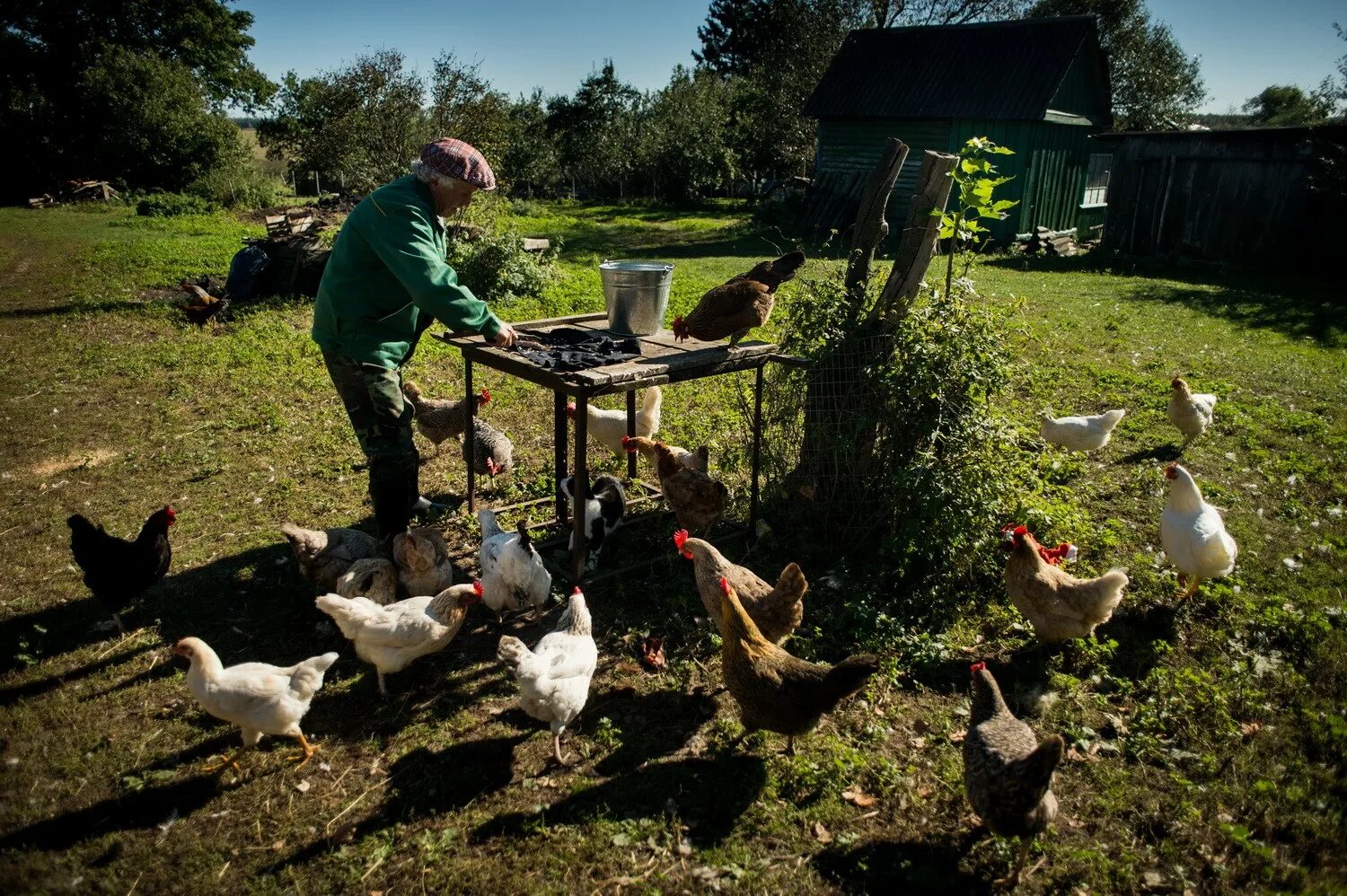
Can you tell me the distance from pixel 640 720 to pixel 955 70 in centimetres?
2289

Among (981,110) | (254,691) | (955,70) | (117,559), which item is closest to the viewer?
(254,691)

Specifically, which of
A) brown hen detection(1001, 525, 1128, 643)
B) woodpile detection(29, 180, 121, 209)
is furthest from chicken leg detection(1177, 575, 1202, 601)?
woodpile detection(29, 180, 121, 209)

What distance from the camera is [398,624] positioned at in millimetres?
4051

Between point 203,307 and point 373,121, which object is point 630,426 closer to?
point 203,307

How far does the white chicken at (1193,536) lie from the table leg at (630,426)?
3816mm

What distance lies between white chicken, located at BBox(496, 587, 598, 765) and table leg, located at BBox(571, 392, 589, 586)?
1.08m

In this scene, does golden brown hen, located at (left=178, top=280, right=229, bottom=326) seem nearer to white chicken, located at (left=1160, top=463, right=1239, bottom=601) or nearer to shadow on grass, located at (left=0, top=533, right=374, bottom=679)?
shadow on grass, located at (left=0, top=533, right=374, bottom=679)

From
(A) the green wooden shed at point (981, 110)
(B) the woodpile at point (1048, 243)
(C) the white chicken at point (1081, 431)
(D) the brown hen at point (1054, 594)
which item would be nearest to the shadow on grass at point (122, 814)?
(D) the brown hen at point (1054, 594)

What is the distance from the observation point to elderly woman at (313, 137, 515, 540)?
15.1 ft

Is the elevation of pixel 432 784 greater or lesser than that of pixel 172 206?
lesser

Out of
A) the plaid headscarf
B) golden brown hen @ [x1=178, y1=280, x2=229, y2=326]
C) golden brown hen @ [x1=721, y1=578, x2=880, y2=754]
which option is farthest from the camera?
golden brown hen @ [x1=178, y1=280, x2=229, y2=326]

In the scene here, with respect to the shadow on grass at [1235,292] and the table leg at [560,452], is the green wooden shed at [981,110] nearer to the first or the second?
the shadow on grass at [1235,292]

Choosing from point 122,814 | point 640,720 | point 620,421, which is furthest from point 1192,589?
point 122,814

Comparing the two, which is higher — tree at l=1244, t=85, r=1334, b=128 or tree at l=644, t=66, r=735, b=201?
tree at l=1244, t=85, r=1334, b=128
